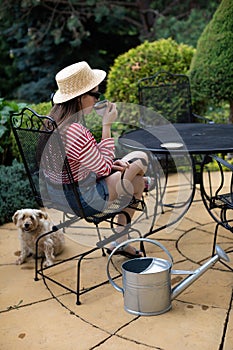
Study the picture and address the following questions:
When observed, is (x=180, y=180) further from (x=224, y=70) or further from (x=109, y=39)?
(x=109, y=39)

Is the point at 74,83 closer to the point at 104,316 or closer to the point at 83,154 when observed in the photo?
the point at 83,154

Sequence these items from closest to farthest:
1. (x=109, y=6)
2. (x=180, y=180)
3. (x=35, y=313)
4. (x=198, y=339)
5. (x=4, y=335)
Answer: (x=198, y=339) → (x=4, y=335) → (x=35, y=313) → (x=180, y=180) → (x=109, y=6)

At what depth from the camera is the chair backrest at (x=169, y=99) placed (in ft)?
15.2

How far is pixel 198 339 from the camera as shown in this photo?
88.9 inches

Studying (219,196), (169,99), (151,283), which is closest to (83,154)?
(151,283)

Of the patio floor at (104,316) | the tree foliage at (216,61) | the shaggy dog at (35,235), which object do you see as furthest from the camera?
the tree foliage at (216,61)

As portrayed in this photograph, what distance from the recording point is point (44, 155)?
2686mm

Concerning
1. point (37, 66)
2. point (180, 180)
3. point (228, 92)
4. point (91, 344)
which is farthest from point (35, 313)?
point (37, 66)

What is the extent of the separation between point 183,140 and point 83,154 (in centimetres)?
79

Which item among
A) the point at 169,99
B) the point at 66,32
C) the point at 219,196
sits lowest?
the point at 219,196

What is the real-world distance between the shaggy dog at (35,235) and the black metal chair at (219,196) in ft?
3.38

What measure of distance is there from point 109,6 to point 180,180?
203 inches

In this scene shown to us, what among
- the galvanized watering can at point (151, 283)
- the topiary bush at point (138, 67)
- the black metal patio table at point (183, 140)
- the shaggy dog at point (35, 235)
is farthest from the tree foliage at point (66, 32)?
the galvanized watering can at point (151, 283)

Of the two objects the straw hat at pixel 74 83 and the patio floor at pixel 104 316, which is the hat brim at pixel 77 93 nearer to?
the straw hat at pixel 74 83
